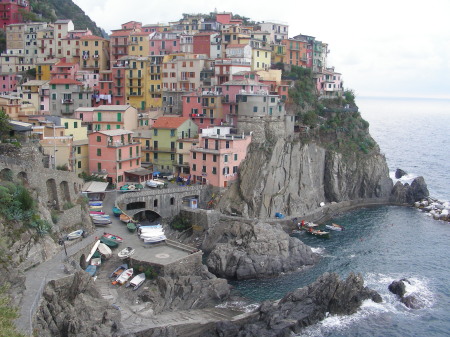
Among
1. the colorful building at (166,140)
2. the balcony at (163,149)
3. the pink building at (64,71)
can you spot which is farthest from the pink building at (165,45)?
the balcony at (163,149)

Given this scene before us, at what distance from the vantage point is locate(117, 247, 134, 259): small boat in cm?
4938

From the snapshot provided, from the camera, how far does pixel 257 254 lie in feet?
181

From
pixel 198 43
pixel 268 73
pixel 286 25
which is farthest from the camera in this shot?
pixel 286 25

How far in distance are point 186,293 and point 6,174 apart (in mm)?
17907

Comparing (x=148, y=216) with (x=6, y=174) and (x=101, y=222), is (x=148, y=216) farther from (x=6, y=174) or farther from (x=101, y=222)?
(x=6, y=174)

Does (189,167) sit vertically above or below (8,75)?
below

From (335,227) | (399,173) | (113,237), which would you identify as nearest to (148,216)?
(113,237)

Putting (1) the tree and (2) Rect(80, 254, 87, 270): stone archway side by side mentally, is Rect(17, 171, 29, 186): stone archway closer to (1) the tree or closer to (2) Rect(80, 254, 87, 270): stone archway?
(1) the tree

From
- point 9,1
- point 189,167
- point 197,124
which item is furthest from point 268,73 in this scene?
point 9,1

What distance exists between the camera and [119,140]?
6694cm

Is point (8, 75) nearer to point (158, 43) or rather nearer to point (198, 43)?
point (158, 43)

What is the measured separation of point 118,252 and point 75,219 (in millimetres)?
5166

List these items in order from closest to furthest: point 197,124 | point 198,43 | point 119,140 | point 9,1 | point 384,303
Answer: point 384,303, point 119,140, point 197,124, point 198,43, point 9,1

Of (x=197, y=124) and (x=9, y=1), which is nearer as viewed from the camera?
(x=197, y=124)
